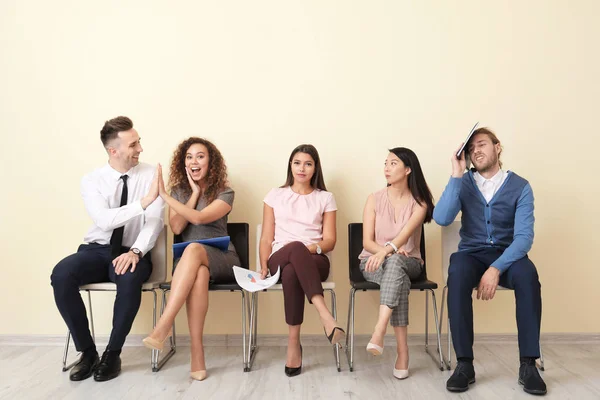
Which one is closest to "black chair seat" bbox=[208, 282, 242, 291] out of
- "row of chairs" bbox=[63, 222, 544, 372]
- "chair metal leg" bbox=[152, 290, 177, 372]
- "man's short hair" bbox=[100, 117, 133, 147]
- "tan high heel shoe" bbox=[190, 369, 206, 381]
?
"row of chairs" bbox=[63, 222, 544, 372]

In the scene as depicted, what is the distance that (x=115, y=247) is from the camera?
294 cm

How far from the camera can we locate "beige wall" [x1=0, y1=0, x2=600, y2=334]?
133 inches

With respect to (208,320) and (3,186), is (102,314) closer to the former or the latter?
(208,320)

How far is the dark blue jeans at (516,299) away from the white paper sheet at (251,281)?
0.91 metres

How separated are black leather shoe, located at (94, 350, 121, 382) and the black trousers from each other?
1.6 inches

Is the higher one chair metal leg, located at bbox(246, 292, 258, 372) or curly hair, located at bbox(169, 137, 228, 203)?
curly hair, located at bbox(169, 137, 228, 203)

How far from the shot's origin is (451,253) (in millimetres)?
3086

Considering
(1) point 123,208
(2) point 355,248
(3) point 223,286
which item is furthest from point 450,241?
A: (1) point 123,208

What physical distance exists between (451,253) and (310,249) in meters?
0.86

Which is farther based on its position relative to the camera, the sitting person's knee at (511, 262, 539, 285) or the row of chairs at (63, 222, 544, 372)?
the row of chairs at (63, 222, 544, 372)

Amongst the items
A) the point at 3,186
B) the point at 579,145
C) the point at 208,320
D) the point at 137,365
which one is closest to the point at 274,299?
the point at 208,320

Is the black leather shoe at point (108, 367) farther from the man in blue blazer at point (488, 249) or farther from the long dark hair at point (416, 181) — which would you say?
the long dark hair at point (416, 181)

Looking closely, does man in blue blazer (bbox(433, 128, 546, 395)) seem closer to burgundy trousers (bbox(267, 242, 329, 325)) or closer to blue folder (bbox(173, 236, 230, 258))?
burgundy trousers (bbox(267, 242, 329, 325))

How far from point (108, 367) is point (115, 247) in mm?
657
